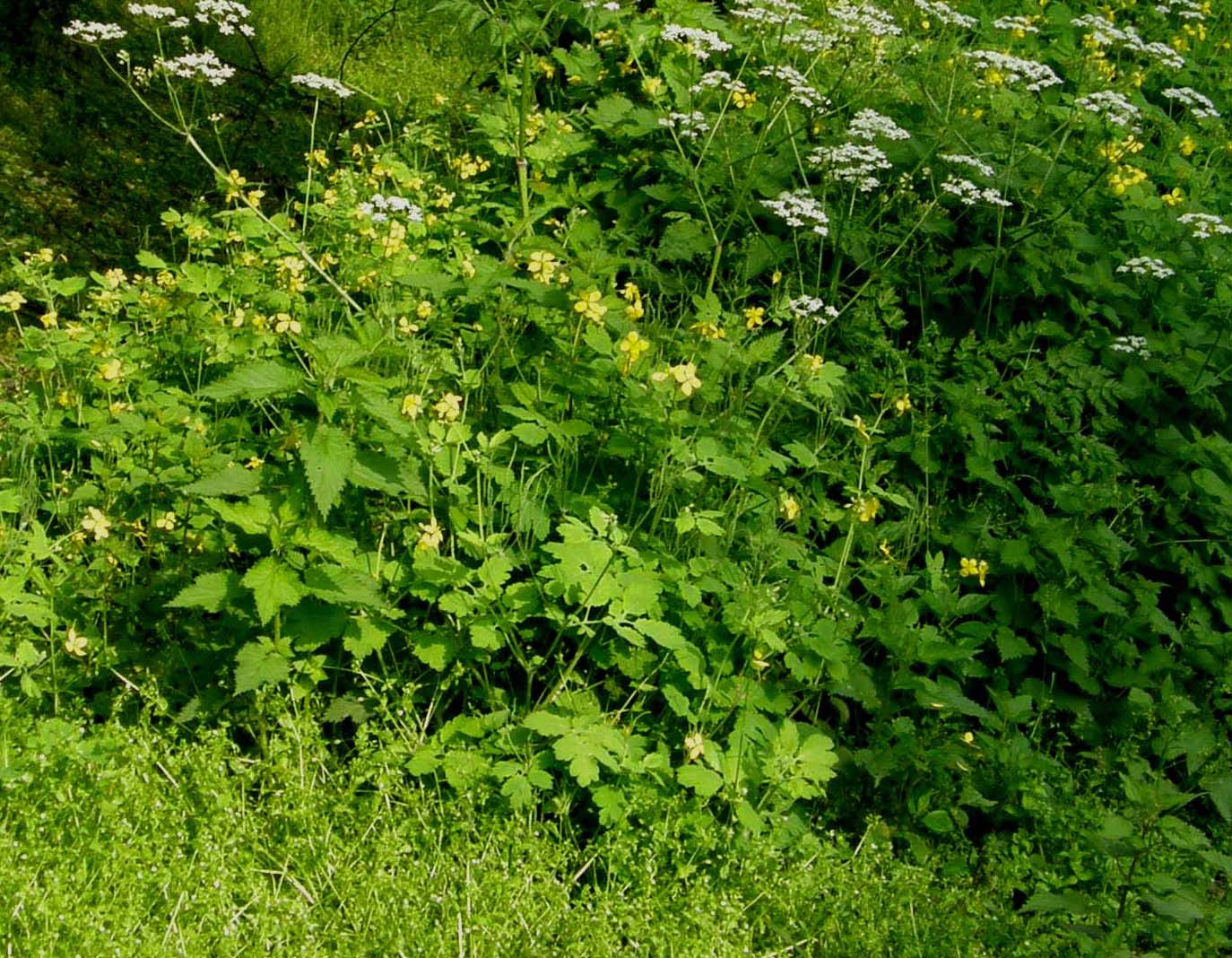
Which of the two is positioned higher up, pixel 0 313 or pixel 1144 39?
pixel 1144 39

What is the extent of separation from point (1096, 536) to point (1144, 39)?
4.04m

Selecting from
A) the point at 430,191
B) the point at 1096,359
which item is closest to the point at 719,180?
the point at 430,191

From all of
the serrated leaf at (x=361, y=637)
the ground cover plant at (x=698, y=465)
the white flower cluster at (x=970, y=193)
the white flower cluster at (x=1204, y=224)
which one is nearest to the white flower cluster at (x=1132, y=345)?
the ground cover plant at (x=698, y=465)

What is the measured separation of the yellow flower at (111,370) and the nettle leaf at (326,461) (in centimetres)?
95

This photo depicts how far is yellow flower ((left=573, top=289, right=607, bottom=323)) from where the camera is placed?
350 cm

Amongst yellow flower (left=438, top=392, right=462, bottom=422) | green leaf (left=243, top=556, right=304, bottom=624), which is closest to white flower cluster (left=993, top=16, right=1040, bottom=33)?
yellow flower (left=438, top=392, right=462, bottom=422)

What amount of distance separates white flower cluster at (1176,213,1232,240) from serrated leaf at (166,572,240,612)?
3.42 metres

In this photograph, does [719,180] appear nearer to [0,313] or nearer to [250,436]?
[250,436]

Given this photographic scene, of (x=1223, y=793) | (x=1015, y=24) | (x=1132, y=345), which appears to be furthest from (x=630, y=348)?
(x=1015, y=24)

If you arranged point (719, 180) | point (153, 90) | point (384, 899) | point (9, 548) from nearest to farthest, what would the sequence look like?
point (384, 899), point (9, 548), point (719, 180), point (153, 90)

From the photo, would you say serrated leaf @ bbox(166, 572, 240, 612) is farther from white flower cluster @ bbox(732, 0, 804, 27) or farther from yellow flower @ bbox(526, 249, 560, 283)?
white flower cluster @ bbox(732, 0, 804, 27)

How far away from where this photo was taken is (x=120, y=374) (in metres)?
3.87

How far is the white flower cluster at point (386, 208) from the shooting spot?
4.00 metres

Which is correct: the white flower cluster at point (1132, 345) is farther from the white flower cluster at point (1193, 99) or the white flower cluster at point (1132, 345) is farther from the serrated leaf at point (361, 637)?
the serrated leaf at point (361, 637)
